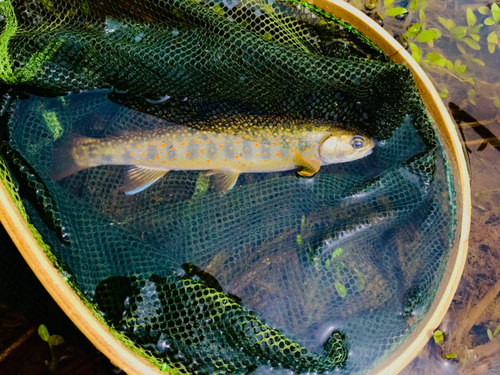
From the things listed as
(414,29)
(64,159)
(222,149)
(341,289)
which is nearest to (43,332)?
(64,159)

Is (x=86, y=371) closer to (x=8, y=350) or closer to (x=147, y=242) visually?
(x=8, y=350)

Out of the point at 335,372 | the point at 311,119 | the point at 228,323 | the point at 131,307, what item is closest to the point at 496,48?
the point at 311,119

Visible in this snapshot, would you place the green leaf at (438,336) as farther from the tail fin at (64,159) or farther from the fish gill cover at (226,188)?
the tail fin at (64,159)

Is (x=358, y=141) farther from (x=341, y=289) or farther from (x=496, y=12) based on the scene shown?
(x=496, y=12)

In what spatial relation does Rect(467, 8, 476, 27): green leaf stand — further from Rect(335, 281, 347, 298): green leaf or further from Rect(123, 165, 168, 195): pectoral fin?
Rect(123, 165, 168, 195): pectoral fin

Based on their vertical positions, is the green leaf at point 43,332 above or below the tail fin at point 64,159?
below

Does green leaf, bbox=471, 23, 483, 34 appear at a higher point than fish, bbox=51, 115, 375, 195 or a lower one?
higher

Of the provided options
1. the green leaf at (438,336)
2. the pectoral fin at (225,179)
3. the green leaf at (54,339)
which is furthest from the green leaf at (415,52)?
the green leaf at (54,339)

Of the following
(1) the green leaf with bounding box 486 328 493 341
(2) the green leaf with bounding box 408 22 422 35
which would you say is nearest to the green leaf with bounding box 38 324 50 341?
(1) the green leaf with bounding box 486 328 493 341
